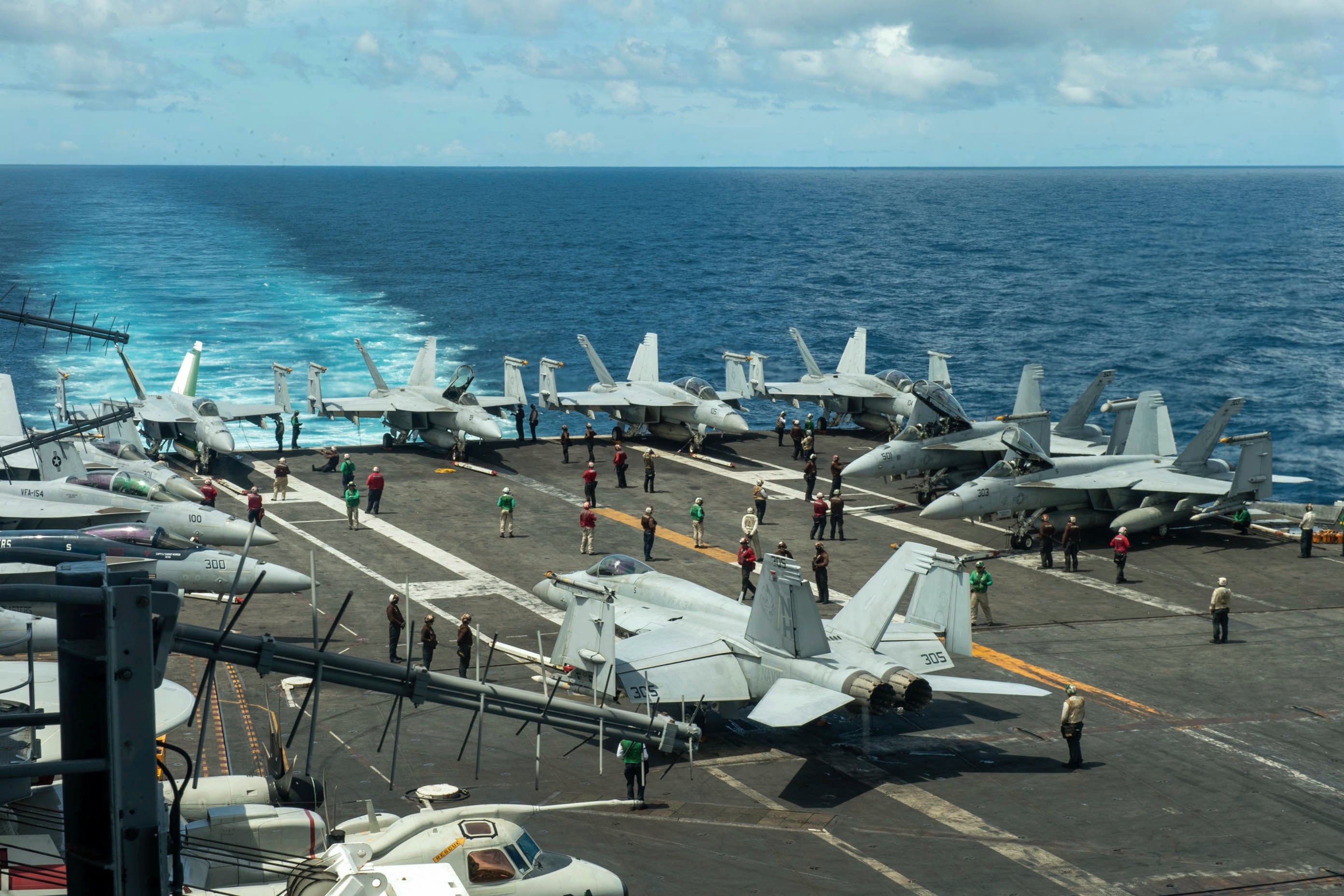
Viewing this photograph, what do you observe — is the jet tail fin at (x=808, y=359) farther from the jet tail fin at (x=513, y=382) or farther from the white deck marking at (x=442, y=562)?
the white deck marking at (x=442, y=562)

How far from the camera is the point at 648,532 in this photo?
3597cm

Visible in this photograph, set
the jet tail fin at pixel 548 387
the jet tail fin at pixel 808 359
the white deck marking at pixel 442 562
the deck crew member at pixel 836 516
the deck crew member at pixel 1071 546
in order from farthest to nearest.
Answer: the jet tail fin at pixel 808 359, the jet tail fin at pixel 548 387, the deck crew member at pixel 836 516, the deck crew member at pixel 1071 546, the white deck marking at pixel 442 562

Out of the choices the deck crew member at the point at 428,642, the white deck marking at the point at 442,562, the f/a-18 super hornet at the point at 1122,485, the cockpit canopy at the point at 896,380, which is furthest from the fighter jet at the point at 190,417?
the f/a-18 super hornet at the point at 1122,485

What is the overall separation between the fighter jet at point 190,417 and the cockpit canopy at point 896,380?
2414cm

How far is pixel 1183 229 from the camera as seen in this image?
193625 millimetres

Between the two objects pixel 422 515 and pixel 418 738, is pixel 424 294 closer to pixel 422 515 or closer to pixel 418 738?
pixel 422 515

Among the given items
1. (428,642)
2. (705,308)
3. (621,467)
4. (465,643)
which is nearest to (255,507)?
(428,642)

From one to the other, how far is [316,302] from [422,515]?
63.0 m

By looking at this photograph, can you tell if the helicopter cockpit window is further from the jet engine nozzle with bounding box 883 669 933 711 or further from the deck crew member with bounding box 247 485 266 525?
the deck crew member with bounding box 247 485 266 525

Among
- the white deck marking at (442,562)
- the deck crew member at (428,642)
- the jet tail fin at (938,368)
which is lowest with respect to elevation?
the white deck marking at (442,562)

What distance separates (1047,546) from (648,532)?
1128 centimetres

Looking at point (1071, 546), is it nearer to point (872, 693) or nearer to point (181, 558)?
point (872, 693)

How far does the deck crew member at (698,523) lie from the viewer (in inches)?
1476

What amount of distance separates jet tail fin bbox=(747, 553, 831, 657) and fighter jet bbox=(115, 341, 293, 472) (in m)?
26.3
